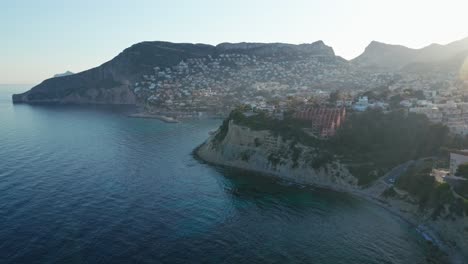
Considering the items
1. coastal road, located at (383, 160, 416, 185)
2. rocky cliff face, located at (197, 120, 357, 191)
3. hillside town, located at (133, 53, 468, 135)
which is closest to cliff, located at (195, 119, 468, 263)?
rocky cliff face, located at (197, 120, 357, 191)

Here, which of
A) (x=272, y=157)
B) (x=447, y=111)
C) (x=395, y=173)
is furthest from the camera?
(x=447, y=111)

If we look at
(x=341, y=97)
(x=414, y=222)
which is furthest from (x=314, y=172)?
(x=341, y=97)

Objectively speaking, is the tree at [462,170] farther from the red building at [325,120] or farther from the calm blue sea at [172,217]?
the red building at [325,120]

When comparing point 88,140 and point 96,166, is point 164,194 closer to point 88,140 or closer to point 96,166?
point 96,166

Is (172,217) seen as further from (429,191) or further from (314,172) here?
(429,191)

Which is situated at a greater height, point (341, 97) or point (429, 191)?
point (341, 97)

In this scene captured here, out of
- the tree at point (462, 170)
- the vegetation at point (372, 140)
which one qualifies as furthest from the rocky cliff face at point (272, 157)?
the tree at point (462, 170)
